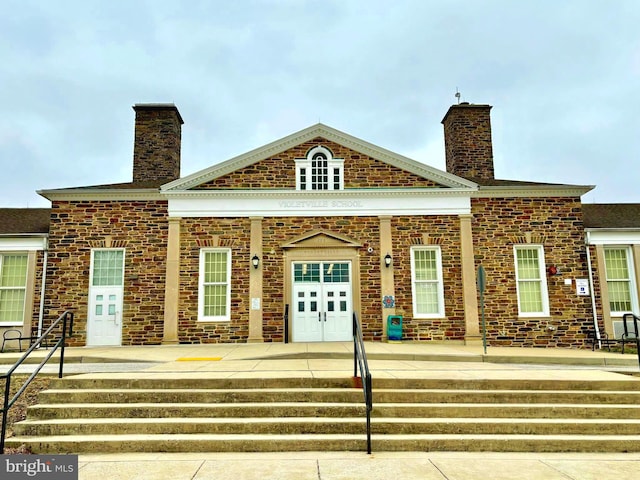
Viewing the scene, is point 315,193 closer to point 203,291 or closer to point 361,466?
point 203,291

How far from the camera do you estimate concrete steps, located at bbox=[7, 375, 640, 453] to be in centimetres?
613

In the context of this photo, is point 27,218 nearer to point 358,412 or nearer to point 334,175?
point 334,175

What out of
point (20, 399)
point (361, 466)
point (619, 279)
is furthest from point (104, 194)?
point (619, 279)

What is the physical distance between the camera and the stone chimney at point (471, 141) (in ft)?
65.2

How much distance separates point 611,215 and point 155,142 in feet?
59.8

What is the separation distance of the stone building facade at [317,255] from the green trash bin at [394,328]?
0.10 metres

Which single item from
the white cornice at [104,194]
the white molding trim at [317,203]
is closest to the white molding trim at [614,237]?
the white molding trim at [317,203]

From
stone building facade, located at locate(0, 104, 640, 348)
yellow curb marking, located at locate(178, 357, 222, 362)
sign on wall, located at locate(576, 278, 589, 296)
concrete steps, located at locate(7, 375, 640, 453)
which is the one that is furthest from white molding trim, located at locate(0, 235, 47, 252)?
sign on wall, located at locate(576, 278, 589, 296)

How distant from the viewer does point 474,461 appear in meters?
5.68

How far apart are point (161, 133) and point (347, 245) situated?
9.80 meters

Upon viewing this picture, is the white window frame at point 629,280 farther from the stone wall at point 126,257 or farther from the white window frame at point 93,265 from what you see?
the white window frame at point 93,265

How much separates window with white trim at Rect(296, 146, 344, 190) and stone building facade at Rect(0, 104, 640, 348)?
37 millimetres

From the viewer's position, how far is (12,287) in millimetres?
15547

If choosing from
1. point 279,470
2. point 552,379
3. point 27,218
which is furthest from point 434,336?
point 27,218
